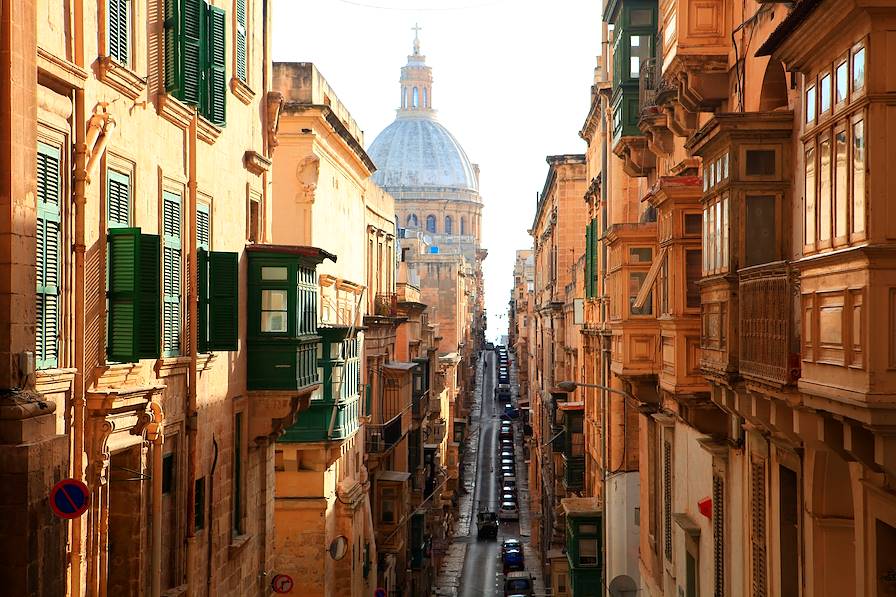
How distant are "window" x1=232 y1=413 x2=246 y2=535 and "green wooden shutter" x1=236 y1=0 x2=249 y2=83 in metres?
5.10

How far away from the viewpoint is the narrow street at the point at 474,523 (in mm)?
54706

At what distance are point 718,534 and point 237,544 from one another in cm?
687

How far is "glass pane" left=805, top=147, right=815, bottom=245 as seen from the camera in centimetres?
1073

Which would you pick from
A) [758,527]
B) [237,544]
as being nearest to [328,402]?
[237,544]

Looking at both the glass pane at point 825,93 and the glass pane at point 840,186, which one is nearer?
the glass pane at point 840,186

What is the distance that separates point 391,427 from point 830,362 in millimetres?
31046

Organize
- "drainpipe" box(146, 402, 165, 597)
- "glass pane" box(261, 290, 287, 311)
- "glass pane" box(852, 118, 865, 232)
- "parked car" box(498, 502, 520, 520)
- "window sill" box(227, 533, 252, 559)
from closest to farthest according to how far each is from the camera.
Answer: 1. "glass pane" box(852, 118, 865, 232)
2. "drainpipe" box(146, 402, 165, 597)
3. "window sill" box(227, 533, 252, 559)
4. "glass pane" box(261, 290, 287, 311)
5. "parked car" box(498, 502, 520, 520)

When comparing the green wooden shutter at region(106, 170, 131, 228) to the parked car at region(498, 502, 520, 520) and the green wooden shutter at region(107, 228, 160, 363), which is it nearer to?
the green wooden shutter at region(107, 228, 160, 363)

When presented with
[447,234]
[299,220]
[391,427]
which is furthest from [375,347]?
[447,234]

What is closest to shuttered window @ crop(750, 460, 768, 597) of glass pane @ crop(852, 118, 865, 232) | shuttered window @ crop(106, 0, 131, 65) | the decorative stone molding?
glass pane @ crop(852, 118, 865, 232)

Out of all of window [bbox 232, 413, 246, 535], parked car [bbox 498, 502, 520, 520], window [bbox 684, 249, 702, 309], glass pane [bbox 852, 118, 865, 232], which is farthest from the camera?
parked car [bbox 498, 502, 520, 520]

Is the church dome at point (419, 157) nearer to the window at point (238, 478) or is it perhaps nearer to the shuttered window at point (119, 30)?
the window at point (238, 478)

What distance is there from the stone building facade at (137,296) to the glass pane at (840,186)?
659 cm

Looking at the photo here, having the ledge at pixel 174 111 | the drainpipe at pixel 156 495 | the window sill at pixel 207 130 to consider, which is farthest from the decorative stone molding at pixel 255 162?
the drainpipe at pixel 156 495
